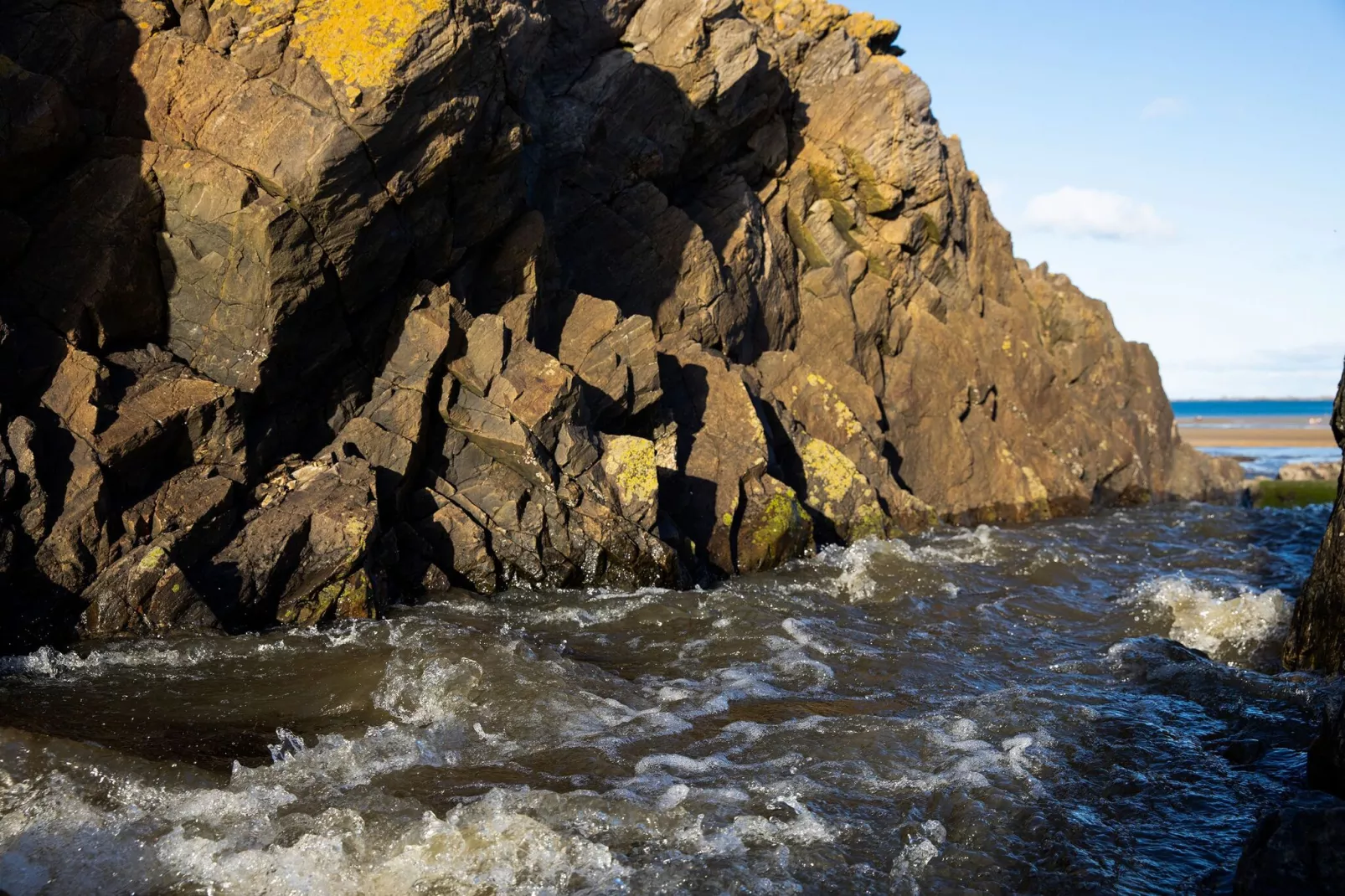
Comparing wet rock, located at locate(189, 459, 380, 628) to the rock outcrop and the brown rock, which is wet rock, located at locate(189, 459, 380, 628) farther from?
the rock outcrop

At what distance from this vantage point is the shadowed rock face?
12633mm

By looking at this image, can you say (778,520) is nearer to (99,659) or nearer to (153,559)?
(153,559)

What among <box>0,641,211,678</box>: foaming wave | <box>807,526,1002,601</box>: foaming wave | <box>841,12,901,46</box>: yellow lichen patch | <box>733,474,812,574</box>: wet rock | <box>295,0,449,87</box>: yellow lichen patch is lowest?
<box>0,641,211,678</box>: foaming wave

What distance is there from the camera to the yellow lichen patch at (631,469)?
16.3 metres

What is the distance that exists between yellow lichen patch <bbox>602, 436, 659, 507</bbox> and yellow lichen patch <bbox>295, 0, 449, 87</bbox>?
20.4 ft

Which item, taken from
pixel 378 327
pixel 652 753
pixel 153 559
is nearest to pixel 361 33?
pixel 378 327

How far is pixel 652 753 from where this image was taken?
9141 millimetres

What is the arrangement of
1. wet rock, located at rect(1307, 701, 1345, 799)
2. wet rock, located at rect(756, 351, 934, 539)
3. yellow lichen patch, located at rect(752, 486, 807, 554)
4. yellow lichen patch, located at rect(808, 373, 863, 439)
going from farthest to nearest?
yellow lichen patch, located at rect(808, 373, 863, 439) < wet rock, located at rect(756, 351, 934, 539) < yellow lichen patch, located at rect(752, 486, 807, 554) < wet rock, located at rect(1307, 701, 1345, 799)

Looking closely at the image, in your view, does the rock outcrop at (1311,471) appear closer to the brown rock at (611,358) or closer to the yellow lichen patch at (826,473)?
the yellow lichen patch at (826,473)

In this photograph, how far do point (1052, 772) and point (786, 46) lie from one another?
2452 centimetres

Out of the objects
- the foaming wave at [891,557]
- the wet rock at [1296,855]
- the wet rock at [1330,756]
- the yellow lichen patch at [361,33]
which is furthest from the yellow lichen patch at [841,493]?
the wet rock at [1296,855]

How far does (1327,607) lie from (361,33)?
45.4 feet

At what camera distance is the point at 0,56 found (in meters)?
12.6

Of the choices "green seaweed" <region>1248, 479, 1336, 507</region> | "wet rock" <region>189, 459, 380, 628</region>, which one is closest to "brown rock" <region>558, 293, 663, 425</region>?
"wet rock" <region>189, 459, 380, 628</region>
